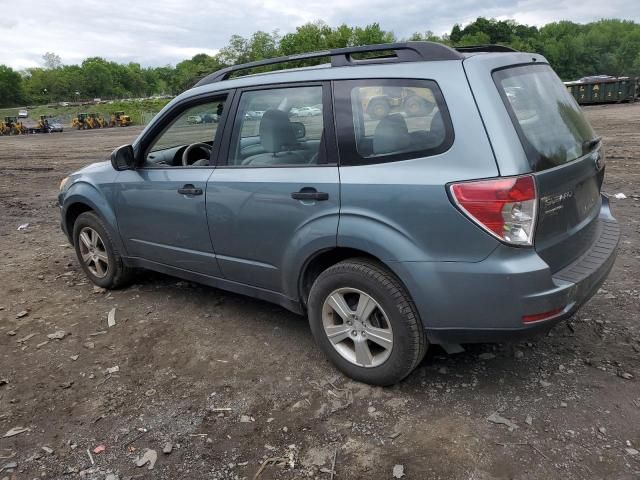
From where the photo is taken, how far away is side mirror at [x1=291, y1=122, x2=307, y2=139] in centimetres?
344

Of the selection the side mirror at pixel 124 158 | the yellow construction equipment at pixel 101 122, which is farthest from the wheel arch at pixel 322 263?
the yellow construction equipment at pixel 101 122

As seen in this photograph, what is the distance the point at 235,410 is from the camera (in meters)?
3.14

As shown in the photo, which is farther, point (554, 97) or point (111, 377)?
point (111, 377)

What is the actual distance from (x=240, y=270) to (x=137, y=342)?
1041 millimetres

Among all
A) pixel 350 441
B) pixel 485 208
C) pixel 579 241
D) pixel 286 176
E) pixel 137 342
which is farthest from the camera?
pixel 137 342

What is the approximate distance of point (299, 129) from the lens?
3.48m

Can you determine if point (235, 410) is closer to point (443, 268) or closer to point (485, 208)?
point (443, 268)

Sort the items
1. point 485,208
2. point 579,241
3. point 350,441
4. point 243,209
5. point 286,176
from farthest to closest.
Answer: point 243,209 → point 286,176 → point 579,241 → point 350,441 → point 485,208

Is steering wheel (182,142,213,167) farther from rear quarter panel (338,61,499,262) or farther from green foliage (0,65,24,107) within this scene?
green foliage (0,65,24,107)

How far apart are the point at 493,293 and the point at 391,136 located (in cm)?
102

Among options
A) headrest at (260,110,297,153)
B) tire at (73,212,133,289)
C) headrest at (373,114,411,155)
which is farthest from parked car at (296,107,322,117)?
tire at (73,212,133,289)

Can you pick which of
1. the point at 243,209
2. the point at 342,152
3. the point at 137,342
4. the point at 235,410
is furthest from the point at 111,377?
the point at 342,152

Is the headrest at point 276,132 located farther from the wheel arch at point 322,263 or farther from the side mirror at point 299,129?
the wheel arch at point 322,263

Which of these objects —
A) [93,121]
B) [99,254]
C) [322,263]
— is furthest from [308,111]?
[93,121]
